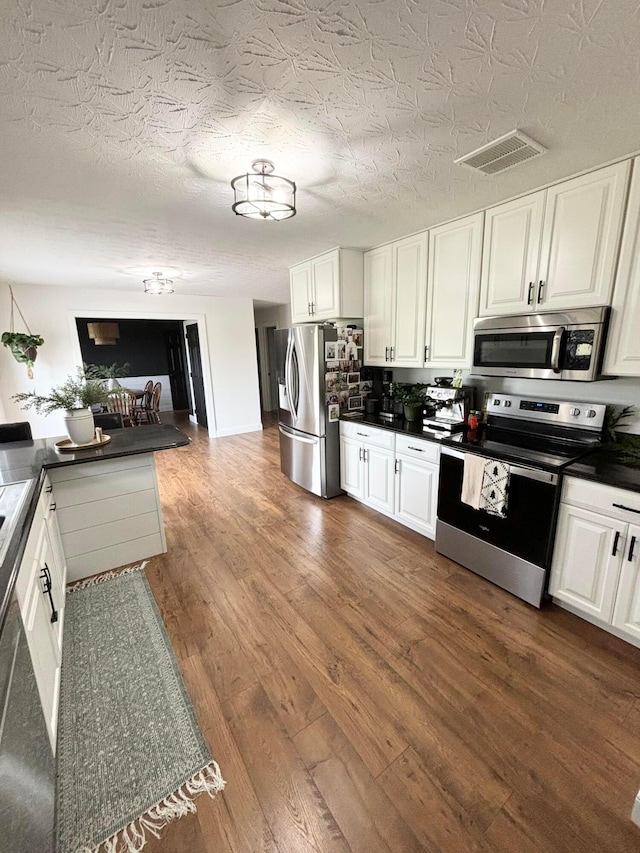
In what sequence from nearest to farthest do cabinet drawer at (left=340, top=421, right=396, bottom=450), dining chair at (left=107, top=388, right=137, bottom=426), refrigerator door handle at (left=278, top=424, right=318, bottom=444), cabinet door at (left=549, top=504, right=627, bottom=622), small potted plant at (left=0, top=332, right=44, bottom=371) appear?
cabinet door at (left=549, top=504, right=627, bottom=622) < cabinet drawer at (left=340, top=421, right=396, bottom=450) < refrigerator door handle at (left=278, top=424, right=318, bottom=444) < small potted plant at (left=0, top=332, right=44, bottom=371) < dining chair at (left=107, top=388, right=137, bottom=426)

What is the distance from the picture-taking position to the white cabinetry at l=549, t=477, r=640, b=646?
1.72 m

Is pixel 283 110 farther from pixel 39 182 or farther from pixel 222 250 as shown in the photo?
pixel 222 250

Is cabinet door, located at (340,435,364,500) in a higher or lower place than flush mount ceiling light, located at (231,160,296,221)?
lower

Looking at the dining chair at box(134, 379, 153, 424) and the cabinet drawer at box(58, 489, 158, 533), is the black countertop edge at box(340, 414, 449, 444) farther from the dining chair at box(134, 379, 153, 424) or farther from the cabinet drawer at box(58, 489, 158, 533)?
the dining chair at box(134, 379, 153, 424)

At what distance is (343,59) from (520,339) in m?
1.81

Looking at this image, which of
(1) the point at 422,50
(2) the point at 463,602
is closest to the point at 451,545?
(2) the point at 463,602

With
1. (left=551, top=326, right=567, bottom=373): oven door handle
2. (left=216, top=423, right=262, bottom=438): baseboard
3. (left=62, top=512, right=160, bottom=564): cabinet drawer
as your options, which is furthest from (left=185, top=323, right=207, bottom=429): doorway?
(left=551, top=326, right=567, bottom=373): oven door handle

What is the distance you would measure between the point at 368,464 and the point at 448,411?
34.8 inches

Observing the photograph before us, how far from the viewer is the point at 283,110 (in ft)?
4.39

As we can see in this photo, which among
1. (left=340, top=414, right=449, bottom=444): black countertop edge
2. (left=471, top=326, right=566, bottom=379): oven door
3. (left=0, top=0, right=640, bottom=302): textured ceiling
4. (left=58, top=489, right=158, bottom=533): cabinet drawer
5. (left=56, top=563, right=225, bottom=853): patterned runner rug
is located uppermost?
(left=0, top=0, right=640, bottom=302): textured ceiling

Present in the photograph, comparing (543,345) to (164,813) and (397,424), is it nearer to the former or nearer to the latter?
(397,424)

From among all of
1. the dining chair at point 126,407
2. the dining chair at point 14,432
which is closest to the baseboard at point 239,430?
the dining chair at point 126,407

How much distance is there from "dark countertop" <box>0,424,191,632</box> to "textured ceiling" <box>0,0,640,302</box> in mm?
1551

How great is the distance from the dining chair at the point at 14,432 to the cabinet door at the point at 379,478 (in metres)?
2.96
